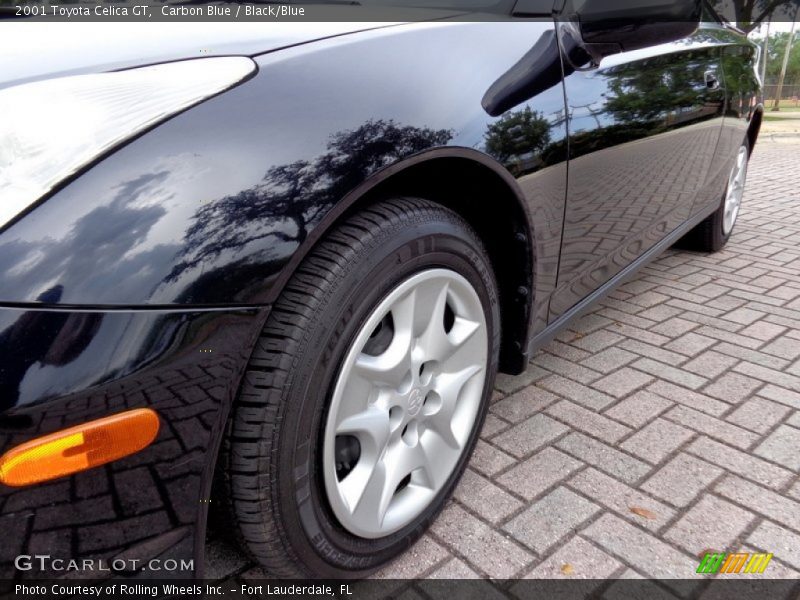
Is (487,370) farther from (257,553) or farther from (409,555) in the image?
(257,553)

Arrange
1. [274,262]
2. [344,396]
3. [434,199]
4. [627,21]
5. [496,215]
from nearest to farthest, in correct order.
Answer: [274,262], [344,396], [434,199], [496,215], [627,21]

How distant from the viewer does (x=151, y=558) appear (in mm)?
1061

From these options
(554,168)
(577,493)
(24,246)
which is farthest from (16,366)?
(577,493)

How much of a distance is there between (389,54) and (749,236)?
4.61 meters

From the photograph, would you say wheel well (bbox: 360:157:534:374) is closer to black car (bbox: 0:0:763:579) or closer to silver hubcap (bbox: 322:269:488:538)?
black car (bbox: 0:0:763:579)

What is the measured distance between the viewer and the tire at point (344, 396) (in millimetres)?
1161

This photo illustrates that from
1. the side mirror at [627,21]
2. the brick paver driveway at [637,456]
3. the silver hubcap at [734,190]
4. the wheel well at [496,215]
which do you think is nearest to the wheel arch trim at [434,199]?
the wheel well at [496,215]

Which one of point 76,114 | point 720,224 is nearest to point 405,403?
point 76,114

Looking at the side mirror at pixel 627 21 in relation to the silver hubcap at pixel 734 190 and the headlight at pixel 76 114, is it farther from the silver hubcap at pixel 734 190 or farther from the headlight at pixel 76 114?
the silver hubcap at pixel 734 190

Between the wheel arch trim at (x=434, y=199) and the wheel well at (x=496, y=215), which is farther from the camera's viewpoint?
the wheel well at (x=496, y=215)

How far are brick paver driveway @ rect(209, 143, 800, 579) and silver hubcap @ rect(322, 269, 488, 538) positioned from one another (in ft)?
0.76

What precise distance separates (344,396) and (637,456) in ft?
A: 4.11

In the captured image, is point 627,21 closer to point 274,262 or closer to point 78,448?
point 274,262

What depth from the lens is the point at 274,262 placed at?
1.09m
